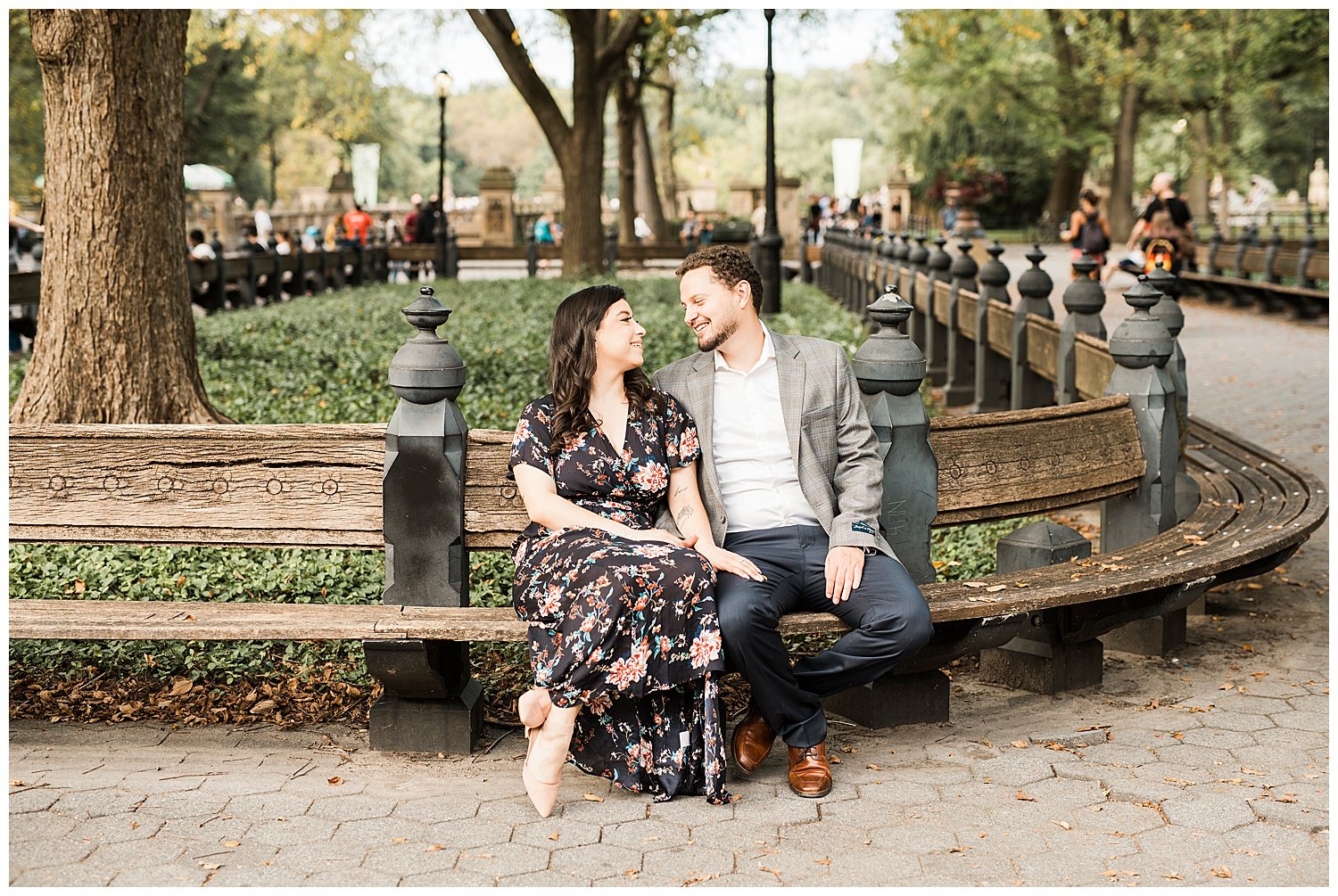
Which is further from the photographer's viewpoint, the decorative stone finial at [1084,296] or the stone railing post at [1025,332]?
the stone railing post at [1025,332]

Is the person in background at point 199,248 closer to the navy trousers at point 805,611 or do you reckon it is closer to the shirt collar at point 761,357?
the shirt collar at point 761,357

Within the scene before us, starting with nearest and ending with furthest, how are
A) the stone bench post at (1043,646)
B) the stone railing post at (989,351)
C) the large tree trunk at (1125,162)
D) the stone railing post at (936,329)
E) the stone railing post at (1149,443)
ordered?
the stone bench post at (1043,646), the stone railing post at (1149,443), the stone railing post at (989,351), the stone railing post at (936,329), the large tree trunk at (1125,162)

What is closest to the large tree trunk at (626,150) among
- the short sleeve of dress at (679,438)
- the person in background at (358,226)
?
the person in background at (358,226)

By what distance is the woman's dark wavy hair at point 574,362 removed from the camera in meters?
4.02

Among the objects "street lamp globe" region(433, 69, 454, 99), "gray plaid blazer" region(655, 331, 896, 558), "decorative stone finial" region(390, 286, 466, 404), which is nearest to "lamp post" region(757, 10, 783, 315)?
"gray plaid blazer" region(655, 331, 896, 558)

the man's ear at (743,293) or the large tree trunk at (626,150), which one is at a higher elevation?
the large tree trunk at (626,150)

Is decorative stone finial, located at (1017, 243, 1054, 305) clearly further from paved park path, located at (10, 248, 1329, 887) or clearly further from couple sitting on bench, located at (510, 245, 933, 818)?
couple sitting on bench, located at (510, 245, 933, 818)

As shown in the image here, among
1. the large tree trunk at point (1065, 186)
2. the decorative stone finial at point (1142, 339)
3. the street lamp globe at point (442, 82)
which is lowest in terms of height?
the decorative stone finial at point (1142, 339)

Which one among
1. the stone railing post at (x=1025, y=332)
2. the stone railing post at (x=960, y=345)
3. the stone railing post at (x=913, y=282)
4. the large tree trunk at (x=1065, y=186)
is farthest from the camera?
the large tree trunk at (x=1065, y=186)

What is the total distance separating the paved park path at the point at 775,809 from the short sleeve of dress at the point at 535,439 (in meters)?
0.88

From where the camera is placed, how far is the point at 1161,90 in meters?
37.1

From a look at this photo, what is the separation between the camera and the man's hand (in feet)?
13.2

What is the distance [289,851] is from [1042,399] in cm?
698

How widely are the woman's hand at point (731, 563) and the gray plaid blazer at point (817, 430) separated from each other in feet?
0.68
